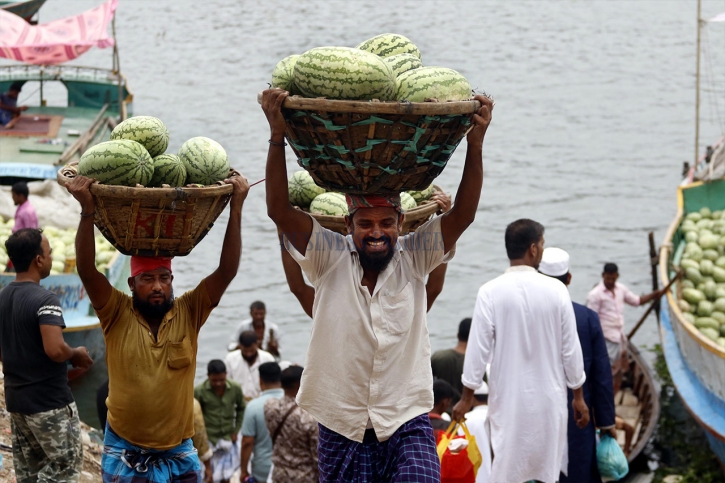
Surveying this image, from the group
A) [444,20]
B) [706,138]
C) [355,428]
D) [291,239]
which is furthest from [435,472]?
[444,20]

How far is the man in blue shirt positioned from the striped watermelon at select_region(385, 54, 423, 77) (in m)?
4.36

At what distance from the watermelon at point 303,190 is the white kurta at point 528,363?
134cm

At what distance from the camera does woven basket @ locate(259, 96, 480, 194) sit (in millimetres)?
3979

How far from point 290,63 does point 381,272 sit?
1008 millimetres

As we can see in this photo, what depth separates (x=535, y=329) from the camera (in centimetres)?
630

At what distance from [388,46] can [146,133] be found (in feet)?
4.31

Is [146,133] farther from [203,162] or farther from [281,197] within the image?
[281,197]

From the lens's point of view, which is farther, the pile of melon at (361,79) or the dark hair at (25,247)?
the dark hair at (25,247)

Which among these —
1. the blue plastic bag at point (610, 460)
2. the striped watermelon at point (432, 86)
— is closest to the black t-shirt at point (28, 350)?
the striped watermelon at point (432, 86)

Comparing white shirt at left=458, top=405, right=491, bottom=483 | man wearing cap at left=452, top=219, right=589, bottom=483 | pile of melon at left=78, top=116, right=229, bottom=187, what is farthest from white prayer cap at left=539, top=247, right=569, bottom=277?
pile of melon at left=78, top=116, right=229, bottom=187

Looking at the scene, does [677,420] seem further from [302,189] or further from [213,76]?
[213,76]

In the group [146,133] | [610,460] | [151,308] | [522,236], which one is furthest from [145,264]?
[610,460]

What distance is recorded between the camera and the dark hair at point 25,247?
586 cm

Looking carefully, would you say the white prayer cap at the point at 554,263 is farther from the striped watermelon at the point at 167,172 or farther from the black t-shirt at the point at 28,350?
the black t-shirt at the point at 28,350
